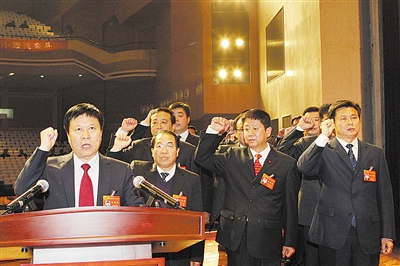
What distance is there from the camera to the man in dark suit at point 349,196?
2312mm

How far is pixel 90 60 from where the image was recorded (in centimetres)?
1477

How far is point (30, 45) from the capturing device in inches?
568

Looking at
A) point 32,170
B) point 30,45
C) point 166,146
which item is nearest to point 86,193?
point 32,170

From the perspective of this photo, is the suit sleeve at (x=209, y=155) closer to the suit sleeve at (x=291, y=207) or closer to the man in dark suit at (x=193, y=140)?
the suit sleeve at (x=291, y=207)

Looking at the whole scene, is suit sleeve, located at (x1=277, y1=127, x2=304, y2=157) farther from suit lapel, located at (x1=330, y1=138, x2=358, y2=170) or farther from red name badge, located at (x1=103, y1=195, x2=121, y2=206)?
red name badge, located at (x1=103, y1=195, x2=121, y2=206)

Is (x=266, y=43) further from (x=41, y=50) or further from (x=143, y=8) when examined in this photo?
(x=41, y=50)

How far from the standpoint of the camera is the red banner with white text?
14.2 meters

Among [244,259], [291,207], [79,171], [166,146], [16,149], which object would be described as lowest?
[244,259]

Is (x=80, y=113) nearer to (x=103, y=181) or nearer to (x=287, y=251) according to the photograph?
(x=103, y=181)

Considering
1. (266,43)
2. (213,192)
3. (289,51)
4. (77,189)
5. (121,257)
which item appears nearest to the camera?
(121,257)

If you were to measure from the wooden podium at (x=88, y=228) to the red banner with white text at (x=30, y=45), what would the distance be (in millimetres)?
14246

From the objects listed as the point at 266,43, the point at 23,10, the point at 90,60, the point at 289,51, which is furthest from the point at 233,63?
the point at 23,10

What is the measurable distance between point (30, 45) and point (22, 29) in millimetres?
1701

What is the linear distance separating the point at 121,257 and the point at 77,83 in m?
16.5
